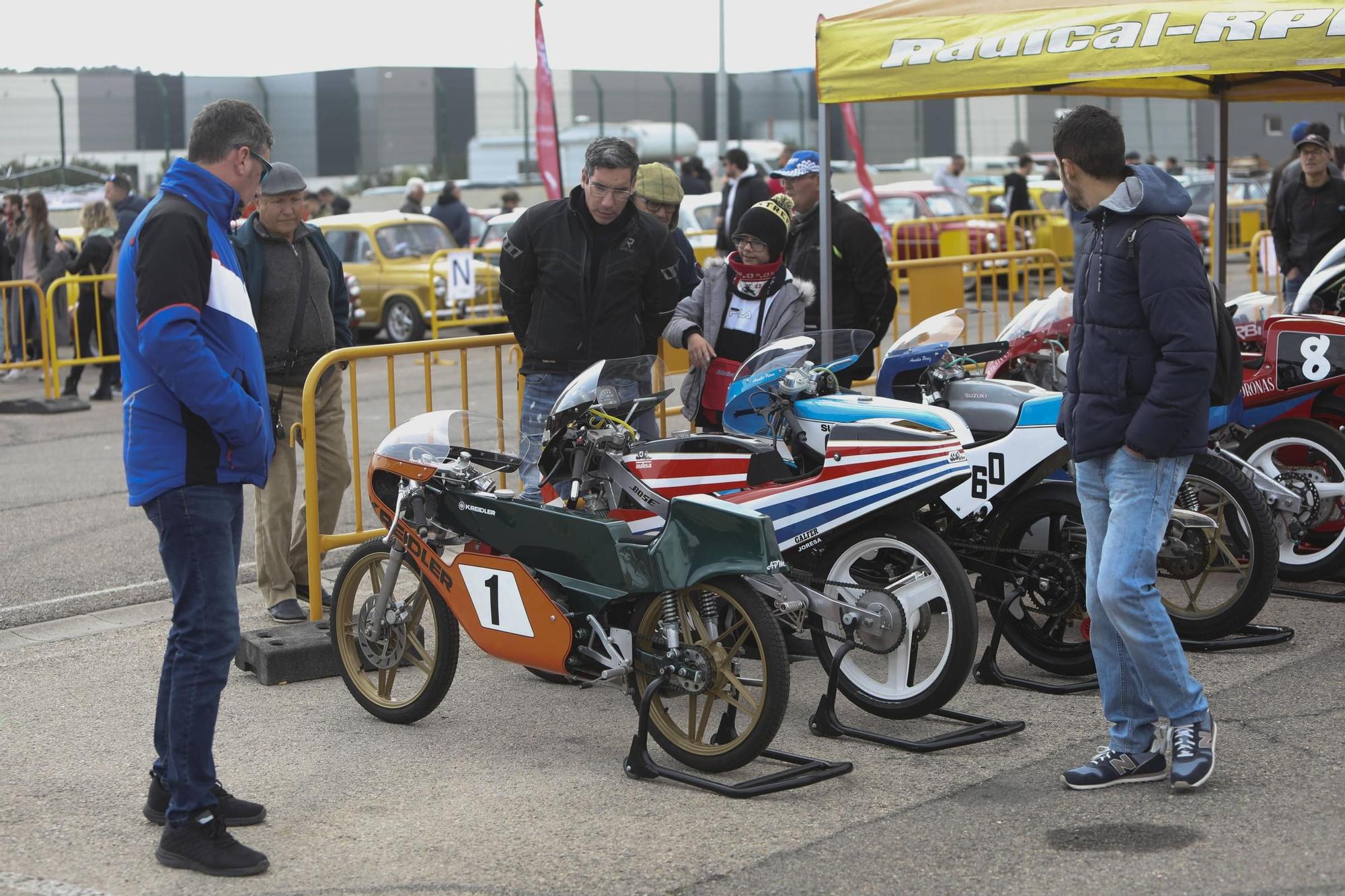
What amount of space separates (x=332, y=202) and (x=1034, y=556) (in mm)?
21506

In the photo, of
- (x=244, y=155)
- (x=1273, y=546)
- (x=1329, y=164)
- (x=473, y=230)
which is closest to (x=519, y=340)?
(x=244, y=155)

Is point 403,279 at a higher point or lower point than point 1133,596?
higher

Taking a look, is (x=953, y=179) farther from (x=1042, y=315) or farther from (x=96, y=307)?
(x=1042, y=315)

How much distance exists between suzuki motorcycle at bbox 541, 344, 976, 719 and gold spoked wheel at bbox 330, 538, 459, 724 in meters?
0.66

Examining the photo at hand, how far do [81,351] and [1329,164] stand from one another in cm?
1135

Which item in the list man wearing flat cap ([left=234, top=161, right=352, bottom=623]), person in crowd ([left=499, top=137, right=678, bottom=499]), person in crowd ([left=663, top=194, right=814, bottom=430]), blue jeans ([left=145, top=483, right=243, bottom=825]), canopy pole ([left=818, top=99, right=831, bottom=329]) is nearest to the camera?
blue jeans ([left=145, top=483, right=243, bottom=825])

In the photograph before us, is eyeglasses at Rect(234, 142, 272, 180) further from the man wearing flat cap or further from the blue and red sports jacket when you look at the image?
the man wearing flat cap

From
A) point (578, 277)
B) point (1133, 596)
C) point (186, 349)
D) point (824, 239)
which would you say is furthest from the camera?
point (824, 239)

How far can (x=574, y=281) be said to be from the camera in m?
6.60

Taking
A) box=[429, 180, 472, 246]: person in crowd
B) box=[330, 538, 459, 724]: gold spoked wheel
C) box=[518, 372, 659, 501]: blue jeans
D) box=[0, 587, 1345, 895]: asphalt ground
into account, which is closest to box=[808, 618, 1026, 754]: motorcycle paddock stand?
box=[0, 587, 1345, 895]: asphalt ground

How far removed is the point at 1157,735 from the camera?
16.3 feet

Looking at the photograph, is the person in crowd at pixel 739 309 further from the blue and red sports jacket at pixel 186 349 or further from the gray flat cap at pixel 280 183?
the blue and red sports jacket at pixel 186 349

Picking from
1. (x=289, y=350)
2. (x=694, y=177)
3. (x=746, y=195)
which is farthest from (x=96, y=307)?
(x=694, y=177)

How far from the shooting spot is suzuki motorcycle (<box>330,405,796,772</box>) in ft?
16.2
